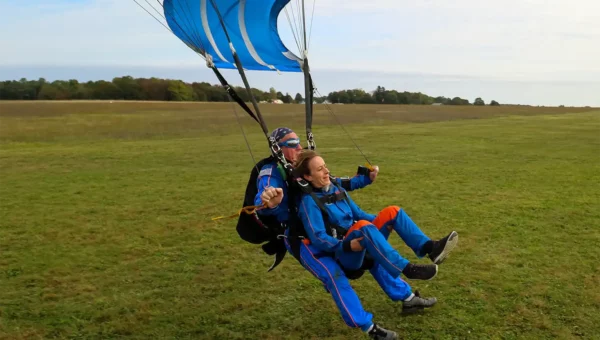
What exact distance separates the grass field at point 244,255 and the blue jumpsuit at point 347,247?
0.52m

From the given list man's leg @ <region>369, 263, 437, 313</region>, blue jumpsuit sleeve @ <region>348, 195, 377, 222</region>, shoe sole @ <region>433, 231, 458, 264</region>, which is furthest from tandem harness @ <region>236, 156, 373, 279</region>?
shoe sole @ <region>433, 231, 458, 264</region>

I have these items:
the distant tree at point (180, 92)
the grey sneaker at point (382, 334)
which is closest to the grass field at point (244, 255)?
the grey sneaker at point (382, 334)

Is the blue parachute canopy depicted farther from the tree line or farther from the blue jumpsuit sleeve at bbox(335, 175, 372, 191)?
the tree line

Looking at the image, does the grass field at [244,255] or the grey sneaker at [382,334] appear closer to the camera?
the grey sneaker at [382,334]

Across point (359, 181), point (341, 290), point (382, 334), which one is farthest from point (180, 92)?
point (382, 334)

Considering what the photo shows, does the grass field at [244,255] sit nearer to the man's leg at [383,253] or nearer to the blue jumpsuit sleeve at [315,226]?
the man's leg at [383,253]

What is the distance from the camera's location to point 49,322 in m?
5.03

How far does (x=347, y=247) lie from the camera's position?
4.19 metres

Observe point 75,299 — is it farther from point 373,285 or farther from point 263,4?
point 263,4

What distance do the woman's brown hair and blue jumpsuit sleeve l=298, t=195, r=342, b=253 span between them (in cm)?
21

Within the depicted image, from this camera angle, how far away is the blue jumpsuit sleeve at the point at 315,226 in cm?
425

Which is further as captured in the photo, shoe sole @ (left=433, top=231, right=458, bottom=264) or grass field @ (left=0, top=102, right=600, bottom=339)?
grass field @ (left=0, top=102, right=600, bottom=339)

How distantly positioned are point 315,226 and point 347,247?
0.32m

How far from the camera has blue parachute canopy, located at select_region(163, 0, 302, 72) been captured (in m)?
5.92
